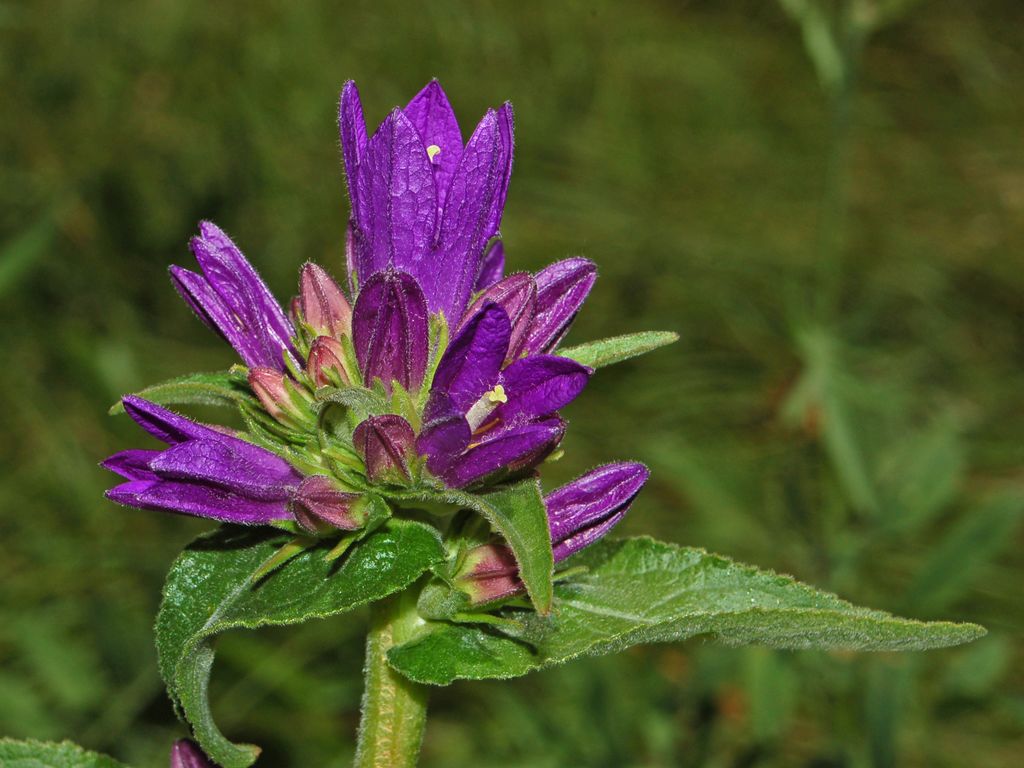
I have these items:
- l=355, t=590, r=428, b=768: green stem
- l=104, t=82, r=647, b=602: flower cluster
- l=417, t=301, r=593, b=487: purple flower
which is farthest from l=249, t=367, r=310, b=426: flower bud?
l=355, t=590, r=428, b=768: green stem

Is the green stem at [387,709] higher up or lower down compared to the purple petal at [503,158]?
lower down

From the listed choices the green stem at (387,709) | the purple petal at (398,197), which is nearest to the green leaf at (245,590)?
the green stem at (387,709)

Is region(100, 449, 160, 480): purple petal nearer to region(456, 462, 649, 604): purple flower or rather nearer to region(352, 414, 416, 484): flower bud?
region(352, 414, 416, 484): flower bud

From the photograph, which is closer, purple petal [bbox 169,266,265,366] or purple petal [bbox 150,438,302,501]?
purple petal [bbox 150,438,302,501]

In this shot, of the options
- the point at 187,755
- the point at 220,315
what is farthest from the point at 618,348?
the point at 187,755

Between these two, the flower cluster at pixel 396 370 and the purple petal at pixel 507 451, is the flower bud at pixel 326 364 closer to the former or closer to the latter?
the flower cluster at pixel 396 370

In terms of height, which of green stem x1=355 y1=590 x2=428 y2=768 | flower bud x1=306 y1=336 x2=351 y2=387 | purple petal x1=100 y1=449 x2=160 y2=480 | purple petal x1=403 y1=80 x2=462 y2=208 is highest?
purple petal x1=403 y1=80 x2=462 y2=208
